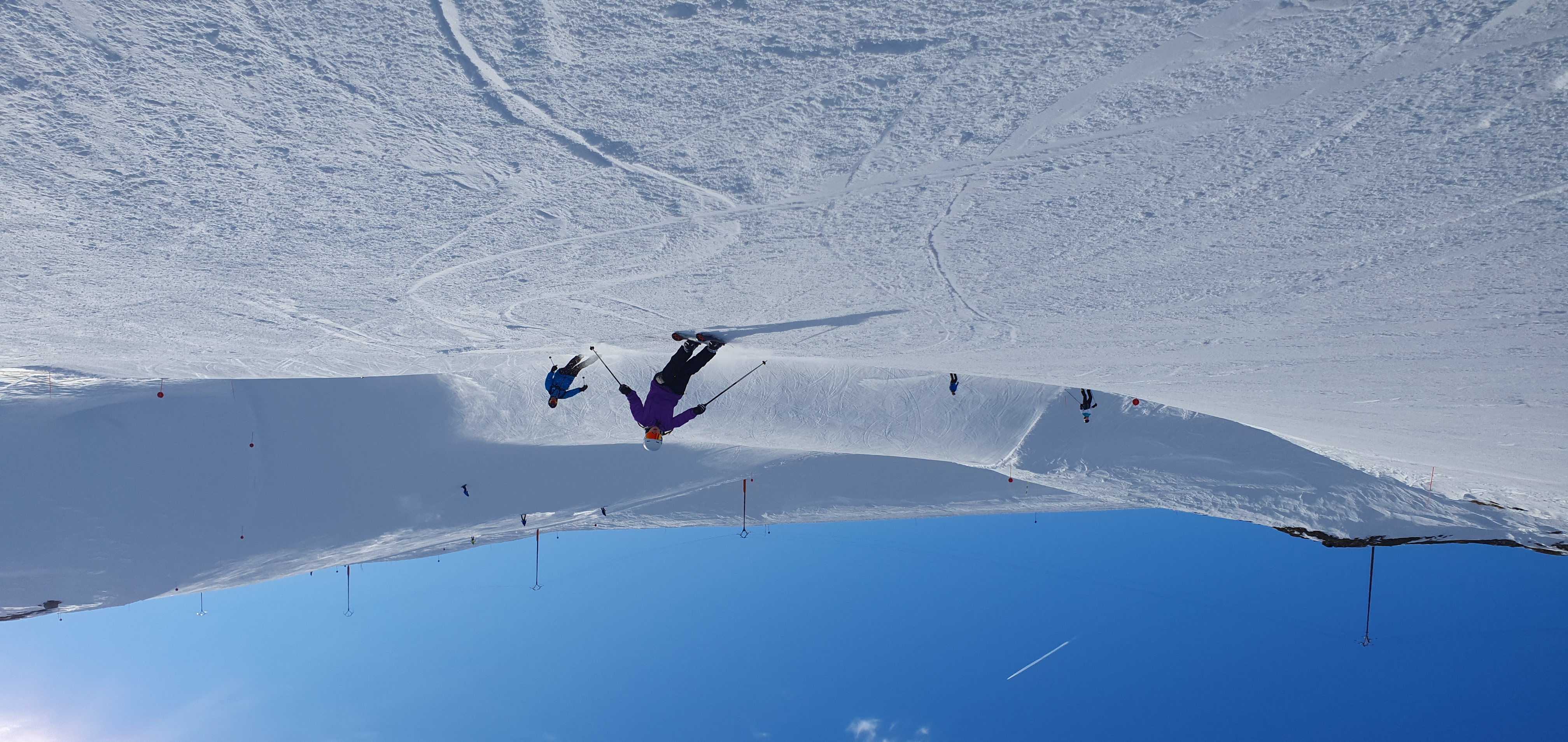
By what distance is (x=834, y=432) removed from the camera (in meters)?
7.62

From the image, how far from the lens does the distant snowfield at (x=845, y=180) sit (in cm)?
226

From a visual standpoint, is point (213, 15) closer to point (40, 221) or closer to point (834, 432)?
point (40, 221)

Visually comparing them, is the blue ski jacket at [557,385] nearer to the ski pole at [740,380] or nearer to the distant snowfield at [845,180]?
the distant snowfield at [845,180]

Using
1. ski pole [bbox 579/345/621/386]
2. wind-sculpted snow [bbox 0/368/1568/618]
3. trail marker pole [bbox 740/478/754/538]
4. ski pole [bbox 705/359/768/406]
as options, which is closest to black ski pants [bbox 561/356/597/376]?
ski pole [bbox 579/345/621/386]

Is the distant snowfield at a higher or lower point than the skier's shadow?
higher

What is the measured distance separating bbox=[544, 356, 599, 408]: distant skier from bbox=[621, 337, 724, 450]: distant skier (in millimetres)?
576

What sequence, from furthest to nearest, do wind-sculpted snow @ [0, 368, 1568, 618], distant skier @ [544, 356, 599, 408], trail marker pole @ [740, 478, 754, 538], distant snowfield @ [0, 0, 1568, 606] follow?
trail marker pole @ [740, 478, 754, 538]
wind-sculpted snow @ [0, 368, 1568, 618]
distant skier @ [544, 356, 599, 408]
distant snowfield @ [0, 0, 1568, 606]

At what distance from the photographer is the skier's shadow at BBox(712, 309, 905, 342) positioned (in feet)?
15.4

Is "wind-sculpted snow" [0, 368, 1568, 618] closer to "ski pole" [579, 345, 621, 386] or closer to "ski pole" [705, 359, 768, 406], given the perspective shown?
"ski pole" [705, 359, 768, 406]

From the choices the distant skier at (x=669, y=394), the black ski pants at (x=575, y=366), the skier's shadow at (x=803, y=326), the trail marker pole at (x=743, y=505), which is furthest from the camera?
the trail marker pole at (x=743, y=505)

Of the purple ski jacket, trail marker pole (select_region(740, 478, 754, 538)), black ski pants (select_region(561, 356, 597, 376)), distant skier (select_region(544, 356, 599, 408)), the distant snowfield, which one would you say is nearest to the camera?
the distant snowfield

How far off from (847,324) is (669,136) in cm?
247

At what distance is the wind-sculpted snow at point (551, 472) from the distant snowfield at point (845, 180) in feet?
6.09

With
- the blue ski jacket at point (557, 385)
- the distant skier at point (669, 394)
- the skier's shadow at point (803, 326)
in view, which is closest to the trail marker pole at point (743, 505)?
the distant skier at point (669, 394)
